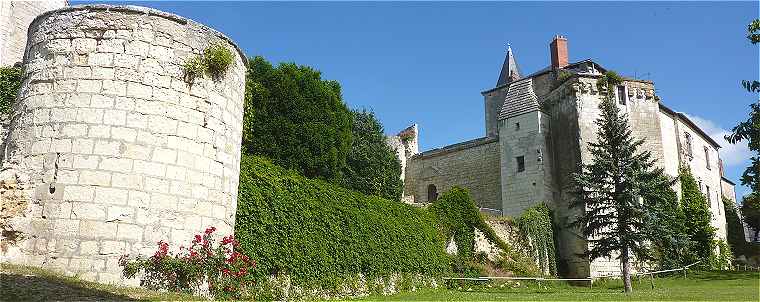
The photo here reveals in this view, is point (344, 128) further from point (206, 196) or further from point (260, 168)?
point (206, 196)

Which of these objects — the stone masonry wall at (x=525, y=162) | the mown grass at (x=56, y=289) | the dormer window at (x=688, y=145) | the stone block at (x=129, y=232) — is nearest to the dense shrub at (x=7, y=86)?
the stone block at (x=129, y=232)

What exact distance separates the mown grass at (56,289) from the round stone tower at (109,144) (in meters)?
0.44

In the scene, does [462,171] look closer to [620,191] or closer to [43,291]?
[620,191]

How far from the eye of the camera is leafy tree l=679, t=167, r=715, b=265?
2884 cm

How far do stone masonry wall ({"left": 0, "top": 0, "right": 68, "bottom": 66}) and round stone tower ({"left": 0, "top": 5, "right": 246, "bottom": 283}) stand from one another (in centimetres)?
2029

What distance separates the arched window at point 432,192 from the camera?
1371 inches

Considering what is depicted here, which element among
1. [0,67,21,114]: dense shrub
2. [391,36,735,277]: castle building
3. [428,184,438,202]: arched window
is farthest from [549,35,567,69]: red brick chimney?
[0,67,21,114]: dense shrub

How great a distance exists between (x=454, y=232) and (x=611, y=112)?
702 centimetres

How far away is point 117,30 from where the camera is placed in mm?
9547

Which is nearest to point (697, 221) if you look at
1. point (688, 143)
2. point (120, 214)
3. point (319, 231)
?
point (688, 143)

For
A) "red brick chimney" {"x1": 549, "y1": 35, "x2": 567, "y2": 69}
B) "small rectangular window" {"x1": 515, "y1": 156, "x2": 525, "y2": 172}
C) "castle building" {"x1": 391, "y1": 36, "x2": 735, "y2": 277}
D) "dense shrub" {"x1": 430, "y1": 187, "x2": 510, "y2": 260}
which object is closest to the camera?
"dense shrub" {"x1": 430, "y1": 187, "x2": 510, "y2": 260}

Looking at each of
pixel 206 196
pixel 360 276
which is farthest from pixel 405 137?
pixel 206 196

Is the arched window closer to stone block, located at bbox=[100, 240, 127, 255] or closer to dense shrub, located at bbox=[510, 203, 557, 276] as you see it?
dense shrub, located at bbox=[510, 203, 557, 276]

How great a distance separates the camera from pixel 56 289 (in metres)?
7.29
